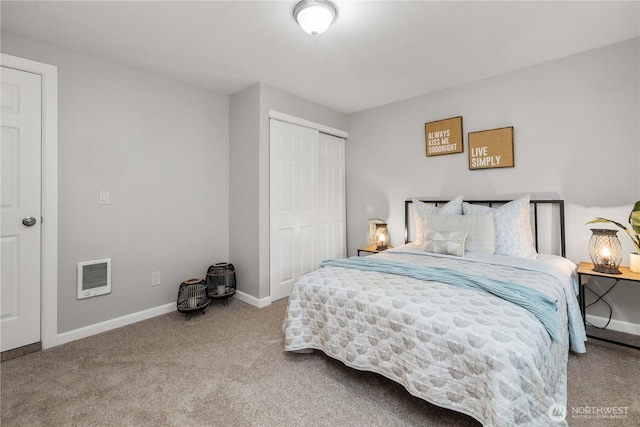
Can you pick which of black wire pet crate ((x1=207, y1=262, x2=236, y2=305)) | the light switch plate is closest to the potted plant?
black wire pet crate ((x1=207, y1=262, x2=236, y2=305))

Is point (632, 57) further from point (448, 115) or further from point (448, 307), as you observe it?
point (448, 307)

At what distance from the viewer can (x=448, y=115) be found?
3246 mm

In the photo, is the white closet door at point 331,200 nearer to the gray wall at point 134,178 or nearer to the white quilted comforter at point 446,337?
the gray wall at point 134,178

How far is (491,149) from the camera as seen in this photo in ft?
9.71

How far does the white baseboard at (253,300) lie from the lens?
3.02 metres

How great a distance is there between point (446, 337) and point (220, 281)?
2.51m

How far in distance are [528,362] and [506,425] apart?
25cm

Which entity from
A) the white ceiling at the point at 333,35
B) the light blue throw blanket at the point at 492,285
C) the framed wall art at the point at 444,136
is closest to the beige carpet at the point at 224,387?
the light blue throw blanket at the point at 492,285

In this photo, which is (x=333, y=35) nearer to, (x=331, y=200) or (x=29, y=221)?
(x=331, y=200)

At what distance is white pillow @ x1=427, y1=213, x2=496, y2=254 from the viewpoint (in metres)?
2.44

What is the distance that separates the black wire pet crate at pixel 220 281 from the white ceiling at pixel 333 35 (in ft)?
6.71

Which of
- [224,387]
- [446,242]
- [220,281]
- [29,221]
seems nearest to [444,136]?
[446,242]

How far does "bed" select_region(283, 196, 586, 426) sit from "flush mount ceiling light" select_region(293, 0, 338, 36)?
1.66 meters

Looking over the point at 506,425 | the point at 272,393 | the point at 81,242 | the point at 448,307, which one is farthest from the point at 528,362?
the point at 81,242
